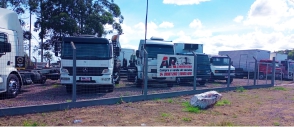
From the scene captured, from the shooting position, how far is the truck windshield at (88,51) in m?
10.3

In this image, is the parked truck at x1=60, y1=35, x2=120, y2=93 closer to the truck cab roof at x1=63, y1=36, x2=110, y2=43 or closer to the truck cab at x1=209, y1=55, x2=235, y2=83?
the truck cab roof at x1=63, y1=36, x2=110, y2=43

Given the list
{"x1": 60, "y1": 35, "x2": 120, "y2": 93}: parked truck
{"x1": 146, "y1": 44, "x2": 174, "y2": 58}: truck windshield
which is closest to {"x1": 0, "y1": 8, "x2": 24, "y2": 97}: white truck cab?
{"x1": 60, "y1": 35, "x2": 120, "y2": 93}: parked truck

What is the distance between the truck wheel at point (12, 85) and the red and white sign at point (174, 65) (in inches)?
229

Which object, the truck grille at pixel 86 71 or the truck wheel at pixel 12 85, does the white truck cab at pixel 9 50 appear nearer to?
the truck wheel at pixel 12 85

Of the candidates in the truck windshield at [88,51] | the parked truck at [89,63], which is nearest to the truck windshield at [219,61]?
the parked truck at [89,63]

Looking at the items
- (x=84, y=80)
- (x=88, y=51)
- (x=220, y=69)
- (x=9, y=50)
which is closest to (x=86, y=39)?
(x=88, y=51)

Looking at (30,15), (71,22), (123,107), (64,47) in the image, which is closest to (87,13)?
(71,22)

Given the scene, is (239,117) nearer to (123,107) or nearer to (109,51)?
(123,107)

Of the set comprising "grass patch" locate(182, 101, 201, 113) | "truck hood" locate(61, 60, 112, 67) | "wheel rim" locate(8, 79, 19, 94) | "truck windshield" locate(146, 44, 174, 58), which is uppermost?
"truck windshield" locate(146, 44, 174, 58)

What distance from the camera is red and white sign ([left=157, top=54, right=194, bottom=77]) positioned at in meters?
11.1

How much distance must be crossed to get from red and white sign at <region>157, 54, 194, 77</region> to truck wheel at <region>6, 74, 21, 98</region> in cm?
581

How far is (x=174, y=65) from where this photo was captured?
11492 millimetres

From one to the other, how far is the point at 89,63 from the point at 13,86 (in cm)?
300

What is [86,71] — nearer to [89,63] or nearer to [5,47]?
[89,63]
